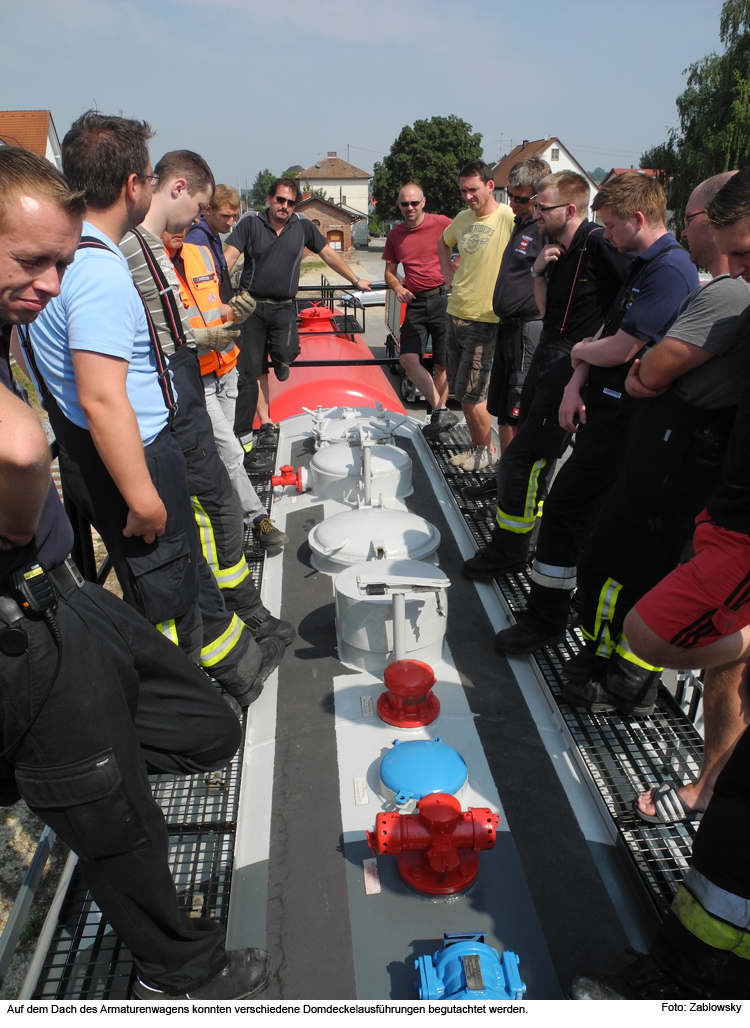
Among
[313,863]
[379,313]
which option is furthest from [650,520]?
[379,313]

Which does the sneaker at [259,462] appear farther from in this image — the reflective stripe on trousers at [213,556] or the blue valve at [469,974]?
the blue valve at [469,974]

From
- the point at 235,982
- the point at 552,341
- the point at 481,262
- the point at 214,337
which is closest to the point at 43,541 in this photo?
the point at 235,982

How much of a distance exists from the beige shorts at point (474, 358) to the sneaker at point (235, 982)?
3985mm

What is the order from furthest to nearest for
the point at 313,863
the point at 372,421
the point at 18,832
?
the point at 372,421, the point at 18,832, the point at 313,863

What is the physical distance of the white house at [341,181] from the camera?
248 feet

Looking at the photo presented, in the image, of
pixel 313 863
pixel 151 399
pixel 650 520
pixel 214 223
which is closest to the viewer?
pixel 313 863

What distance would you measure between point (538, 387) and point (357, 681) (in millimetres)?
1710

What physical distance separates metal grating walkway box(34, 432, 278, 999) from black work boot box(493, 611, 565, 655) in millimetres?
1154

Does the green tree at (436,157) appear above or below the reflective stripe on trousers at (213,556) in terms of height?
above

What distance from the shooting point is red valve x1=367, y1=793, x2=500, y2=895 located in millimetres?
1900

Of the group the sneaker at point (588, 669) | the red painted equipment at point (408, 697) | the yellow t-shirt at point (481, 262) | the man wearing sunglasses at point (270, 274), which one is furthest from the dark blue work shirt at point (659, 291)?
the man wearing sunglasses at point (270, 274)

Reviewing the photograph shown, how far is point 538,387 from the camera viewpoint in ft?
11.4

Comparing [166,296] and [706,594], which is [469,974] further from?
[166,296]

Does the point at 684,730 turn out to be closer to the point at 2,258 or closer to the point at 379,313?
the point at 2,258
